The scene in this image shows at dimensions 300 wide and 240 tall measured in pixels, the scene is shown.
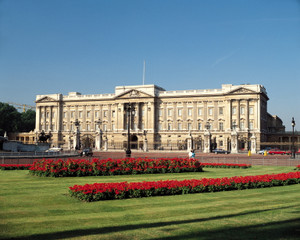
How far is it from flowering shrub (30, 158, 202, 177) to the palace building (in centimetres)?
5432

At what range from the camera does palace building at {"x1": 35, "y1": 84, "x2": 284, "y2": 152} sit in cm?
8681

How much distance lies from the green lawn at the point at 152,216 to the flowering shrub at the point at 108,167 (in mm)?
5256

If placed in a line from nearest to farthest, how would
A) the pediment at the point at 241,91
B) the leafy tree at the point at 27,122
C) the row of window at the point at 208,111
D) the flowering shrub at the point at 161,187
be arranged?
the flowering shrub at the point at 161,187 < the pediment at the point at 241,91 < the row of window at the point at 208,111 < the leafy tree at the point at 27,122

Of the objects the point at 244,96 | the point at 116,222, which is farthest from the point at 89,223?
the point at 244,96

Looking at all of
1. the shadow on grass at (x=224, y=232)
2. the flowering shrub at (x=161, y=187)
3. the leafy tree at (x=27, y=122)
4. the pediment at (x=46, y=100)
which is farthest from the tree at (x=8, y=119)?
the shadow on grass at (x=224, y=232)

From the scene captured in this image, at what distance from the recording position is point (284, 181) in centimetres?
1853

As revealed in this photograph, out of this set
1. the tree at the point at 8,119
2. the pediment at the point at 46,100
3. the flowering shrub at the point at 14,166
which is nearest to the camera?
the flowering shrub at the point at 14,166

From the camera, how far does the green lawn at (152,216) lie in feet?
28.4

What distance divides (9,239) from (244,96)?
8381cm

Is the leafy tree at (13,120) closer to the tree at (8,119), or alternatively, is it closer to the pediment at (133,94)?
the tree at (8,119)

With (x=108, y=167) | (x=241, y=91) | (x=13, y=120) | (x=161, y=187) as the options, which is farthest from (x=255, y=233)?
(x=13, y=120)

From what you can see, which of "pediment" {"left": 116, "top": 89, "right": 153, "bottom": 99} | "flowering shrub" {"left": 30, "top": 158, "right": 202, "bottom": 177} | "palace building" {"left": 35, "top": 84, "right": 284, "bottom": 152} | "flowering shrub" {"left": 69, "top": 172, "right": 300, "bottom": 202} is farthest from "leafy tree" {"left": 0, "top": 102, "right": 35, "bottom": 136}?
"flowering shrub" {"left": 69, "top": 172, "right": 300, "bottom": 202}

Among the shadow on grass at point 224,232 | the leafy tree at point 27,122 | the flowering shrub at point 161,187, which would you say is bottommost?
the shadow on grass at point 224,232

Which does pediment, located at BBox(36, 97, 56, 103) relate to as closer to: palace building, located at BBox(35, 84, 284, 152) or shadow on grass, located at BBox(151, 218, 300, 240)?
palace building, located at BBox(35, 84, 284, 152)
